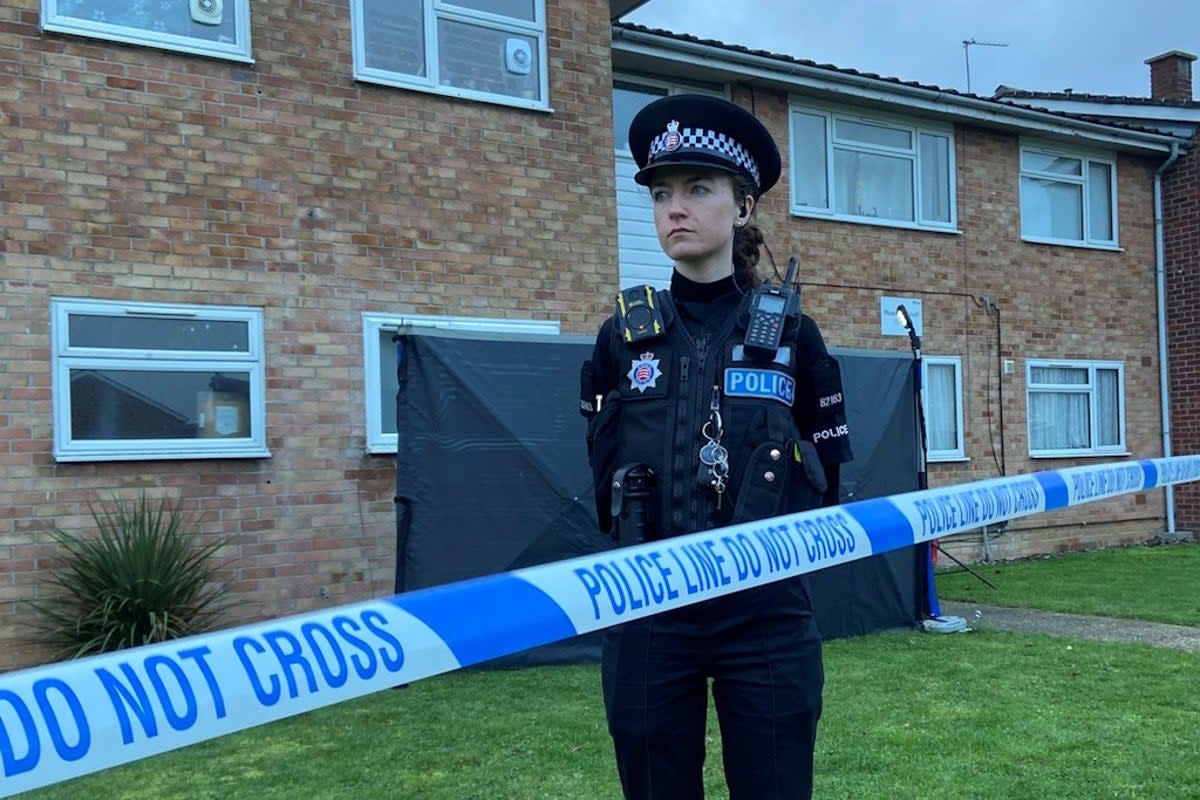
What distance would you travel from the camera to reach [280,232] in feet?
25.4


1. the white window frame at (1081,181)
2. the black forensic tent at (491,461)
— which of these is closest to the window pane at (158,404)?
the black forensic tent at (491,461)

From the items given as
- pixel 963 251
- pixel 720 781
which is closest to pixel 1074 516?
pixel 963 251

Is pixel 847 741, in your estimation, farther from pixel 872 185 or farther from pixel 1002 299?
pixel 1002 299

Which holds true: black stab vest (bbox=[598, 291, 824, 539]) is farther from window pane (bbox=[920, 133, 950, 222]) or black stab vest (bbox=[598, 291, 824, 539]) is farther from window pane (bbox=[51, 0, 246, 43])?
window pane (bbox=[920, 133, 950, 222])

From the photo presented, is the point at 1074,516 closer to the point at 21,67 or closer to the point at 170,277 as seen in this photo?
the point at 170,277

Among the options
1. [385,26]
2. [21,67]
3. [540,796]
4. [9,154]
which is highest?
[385,26]

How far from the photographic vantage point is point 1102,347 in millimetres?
14414

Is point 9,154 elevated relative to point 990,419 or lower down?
elevated

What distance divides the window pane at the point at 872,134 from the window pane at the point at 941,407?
2652 millimetres

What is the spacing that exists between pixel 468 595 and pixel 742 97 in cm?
1050

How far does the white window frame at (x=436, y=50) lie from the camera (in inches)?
320

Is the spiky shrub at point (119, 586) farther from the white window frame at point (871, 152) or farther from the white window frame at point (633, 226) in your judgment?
the white window frame at point (871, 152)

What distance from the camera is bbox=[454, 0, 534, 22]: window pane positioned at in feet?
28.6

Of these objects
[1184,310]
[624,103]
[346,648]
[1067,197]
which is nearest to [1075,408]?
[1184,310]
